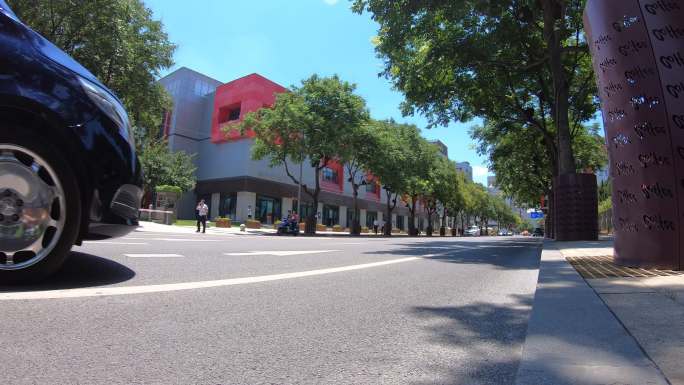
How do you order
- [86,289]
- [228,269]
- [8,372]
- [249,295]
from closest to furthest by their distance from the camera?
[8,372] → [86,289] → [249,295] → [228,269]

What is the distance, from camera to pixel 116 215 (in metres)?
3.73

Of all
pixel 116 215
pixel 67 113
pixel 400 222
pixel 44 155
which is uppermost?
pixel 67 113

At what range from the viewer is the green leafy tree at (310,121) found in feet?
90.6

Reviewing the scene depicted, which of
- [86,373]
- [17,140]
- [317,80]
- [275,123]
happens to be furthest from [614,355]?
[317,80]

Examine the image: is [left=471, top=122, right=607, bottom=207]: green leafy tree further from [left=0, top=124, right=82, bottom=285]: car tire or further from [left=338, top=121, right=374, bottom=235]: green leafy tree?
[left=0, top=124, right=82, bottom=285]: car tire

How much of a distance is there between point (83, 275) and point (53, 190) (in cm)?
135

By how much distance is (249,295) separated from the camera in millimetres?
4074

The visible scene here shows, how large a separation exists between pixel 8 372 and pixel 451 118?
20.9 m

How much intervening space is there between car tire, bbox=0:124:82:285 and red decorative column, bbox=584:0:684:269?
580 cm

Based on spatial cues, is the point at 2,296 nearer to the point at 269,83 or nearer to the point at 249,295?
the point at 249,295

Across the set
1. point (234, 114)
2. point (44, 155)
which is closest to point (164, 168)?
point (234, 114)

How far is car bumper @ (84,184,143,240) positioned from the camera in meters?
3.59

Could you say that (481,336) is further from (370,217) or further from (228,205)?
(370,217)

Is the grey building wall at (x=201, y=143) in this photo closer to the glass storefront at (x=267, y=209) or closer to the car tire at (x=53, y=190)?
the glass storefront at (x=267, y=209)
